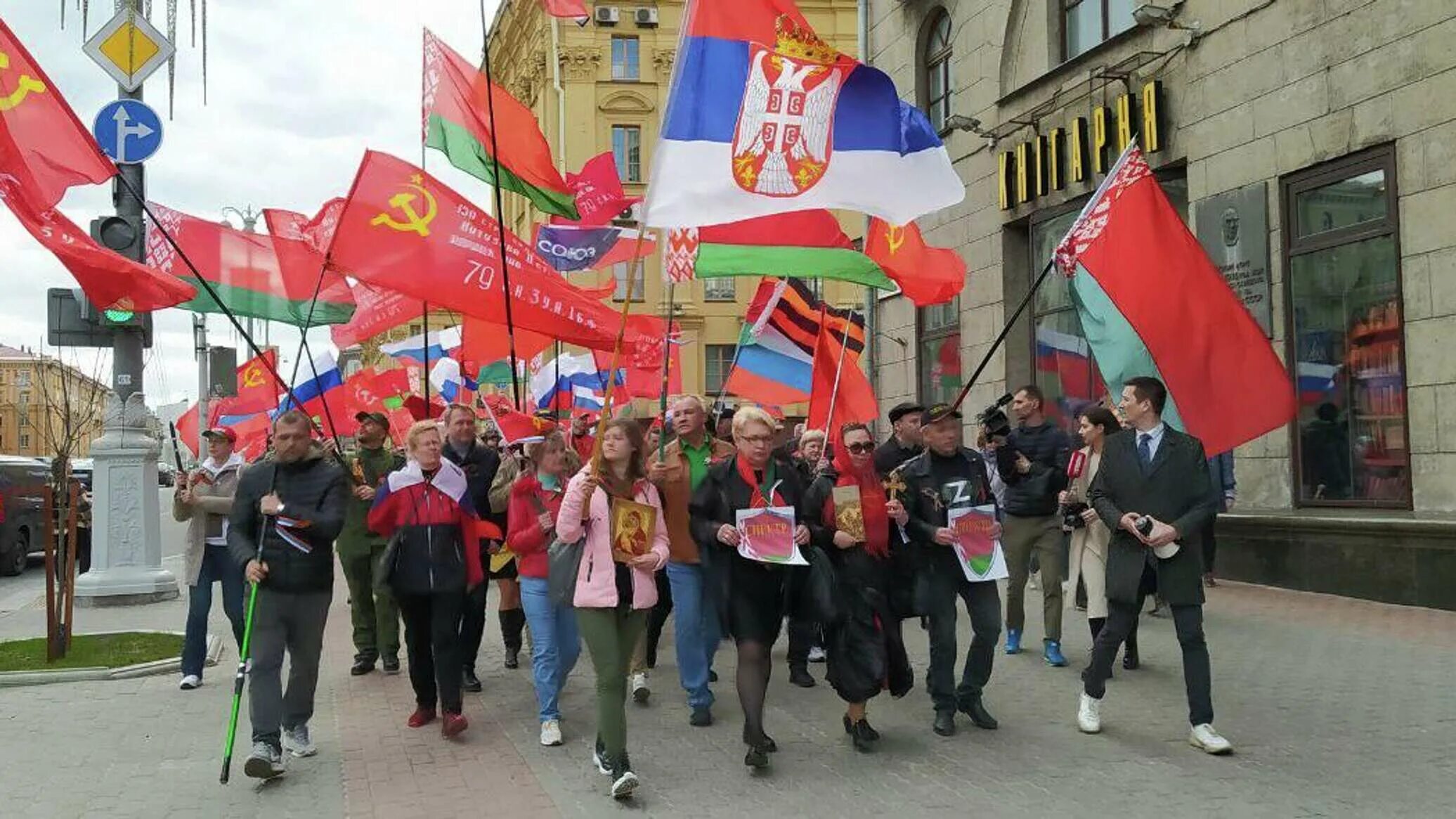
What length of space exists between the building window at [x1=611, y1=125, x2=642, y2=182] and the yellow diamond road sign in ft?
118

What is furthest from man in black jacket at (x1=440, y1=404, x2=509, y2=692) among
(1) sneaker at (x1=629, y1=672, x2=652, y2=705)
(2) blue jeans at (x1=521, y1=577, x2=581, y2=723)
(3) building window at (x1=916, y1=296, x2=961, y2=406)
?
(3) building window at (x1=916, y1=296, x2=961, y2=406)

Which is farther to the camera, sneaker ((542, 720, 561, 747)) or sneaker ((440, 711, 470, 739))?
sneaker ((440, 711, 470, 739))

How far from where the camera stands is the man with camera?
8555 mm

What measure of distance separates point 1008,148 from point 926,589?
36.2 feet

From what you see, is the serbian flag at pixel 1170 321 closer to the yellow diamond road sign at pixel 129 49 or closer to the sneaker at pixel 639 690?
the sneaker at pixel 639 690

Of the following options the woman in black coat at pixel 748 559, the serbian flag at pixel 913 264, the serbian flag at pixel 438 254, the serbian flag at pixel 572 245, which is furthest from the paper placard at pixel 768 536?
the serbian flag at pixel 572 245

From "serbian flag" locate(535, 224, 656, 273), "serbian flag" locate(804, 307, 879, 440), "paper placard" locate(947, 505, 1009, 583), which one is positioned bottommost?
"paper placard" locate(947, 505, 1009, 583)

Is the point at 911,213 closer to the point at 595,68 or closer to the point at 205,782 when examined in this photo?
the point at 205,782

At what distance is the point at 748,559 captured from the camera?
20.0 feet

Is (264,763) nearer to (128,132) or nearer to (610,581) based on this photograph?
(610,581)

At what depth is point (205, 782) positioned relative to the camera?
596 centimetres

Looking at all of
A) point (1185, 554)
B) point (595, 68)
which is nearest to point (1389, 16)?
point (1185, 554)

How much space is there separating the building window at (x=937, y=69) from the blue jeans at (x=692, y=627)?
12575mm

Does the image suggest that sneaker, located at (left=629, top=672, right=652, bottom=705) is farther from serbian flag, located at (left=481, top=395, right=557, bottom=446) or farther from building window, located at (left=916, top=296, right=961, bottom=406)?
building window, located at (left=916, top=296, right=961, bottom=406)
